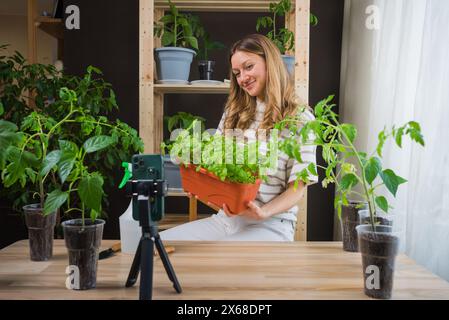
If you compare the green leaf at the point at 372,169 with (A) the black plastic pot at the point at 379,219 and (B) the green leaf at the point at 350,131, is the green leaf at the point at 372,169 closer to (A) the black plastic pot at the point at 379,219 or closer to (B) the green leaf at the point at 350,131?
(B) the green leaf at the point at 350,131

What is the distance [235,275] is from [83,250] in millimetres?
354


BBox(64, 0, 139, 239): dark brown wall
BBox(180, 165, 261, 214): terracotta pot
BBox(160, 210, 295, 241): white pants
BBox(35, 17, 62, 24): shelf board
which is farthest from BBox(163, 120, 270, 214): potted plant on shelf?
BBox(35, 17, 62, 24): shelf board

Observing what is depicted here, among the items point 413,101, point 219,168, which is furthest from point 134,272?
point 413,101

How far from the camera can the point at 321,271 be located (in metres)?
1.02

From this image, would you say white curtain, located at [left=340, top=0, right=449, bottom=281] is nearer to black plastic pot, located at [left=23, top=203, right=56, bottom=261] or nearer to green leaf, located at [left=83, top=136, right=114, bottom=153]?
green leaf, located at [left=83, top=136, right=114, bottom=153]

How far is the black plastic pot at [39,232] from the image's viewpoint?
1073 mm

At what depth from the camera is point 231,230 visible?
1.77 m

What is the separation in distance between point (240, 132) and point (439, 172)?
2.89ft

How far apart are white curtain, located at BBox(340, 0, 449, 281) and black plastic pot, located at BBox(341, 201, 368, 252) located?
0.39 ft

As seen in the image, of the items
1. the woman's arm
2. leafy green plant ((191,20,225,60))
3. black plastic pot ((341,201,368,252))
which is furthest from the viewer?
leafy green plant ((191,20,225,60))

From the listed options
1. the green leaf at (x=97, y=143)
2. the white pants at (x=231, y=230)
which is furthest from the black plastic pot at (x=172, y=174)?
the green leaf at (x=97, y=143)

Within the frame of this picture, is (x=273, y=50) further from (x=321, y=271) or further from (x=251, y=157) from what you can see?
(x=321, y=271)

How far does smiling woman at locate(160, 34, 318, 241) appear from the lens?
1718 mm

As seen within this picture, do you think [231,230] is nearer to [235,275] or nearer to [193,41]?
[235,275]
